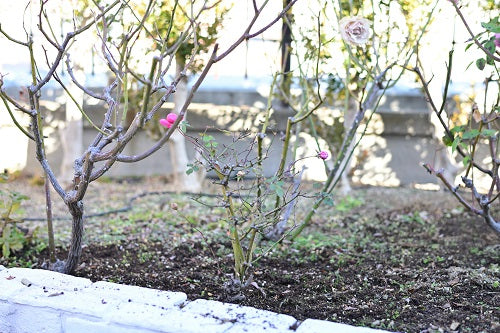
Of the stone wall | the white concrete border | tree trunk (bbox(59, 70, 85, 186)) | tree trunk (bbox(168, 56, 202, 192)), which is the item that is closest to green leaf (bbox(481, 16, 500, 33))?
the white concrete border

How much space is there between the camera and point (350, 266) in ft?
9.64

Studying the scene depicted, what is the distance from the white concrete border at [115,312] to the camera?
1919 mm

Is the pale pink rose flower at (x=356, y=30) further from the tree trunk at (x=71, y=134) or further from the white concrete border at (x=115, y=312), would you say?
the tree trunk at (x=71, y=134)

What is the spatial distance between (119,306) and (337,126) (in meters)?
3.92

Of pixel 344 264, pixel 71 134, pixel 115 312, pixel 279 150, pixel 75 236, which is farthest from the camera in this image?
pixel 279 150

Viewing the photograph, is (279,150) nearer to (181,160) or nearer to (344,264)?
(181,160)

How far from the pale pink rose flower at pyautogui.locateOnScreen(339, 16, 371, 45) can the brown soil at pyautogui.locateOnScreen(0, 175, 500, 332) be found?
86 cm

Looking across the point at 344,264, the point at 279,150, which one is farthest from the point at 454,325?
the point at 279,150

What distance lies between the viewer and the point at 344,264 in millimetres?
2994

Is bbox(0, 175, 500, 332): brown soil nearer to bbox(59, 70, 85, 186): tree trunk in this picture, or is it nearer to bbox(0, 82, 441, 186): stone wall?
bbox(59, 70, 85, 186): tree trunk

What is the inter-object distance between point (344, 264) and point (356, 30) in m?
1.14

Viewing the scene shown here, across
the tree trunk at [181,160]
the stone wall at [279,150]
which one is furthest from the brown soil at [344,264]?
the stone wall at [279,150]

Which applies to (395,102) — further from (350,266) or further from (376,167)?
(350,266)

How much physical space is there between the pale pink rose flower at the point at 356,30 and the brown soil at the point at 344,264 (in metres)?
0.86
